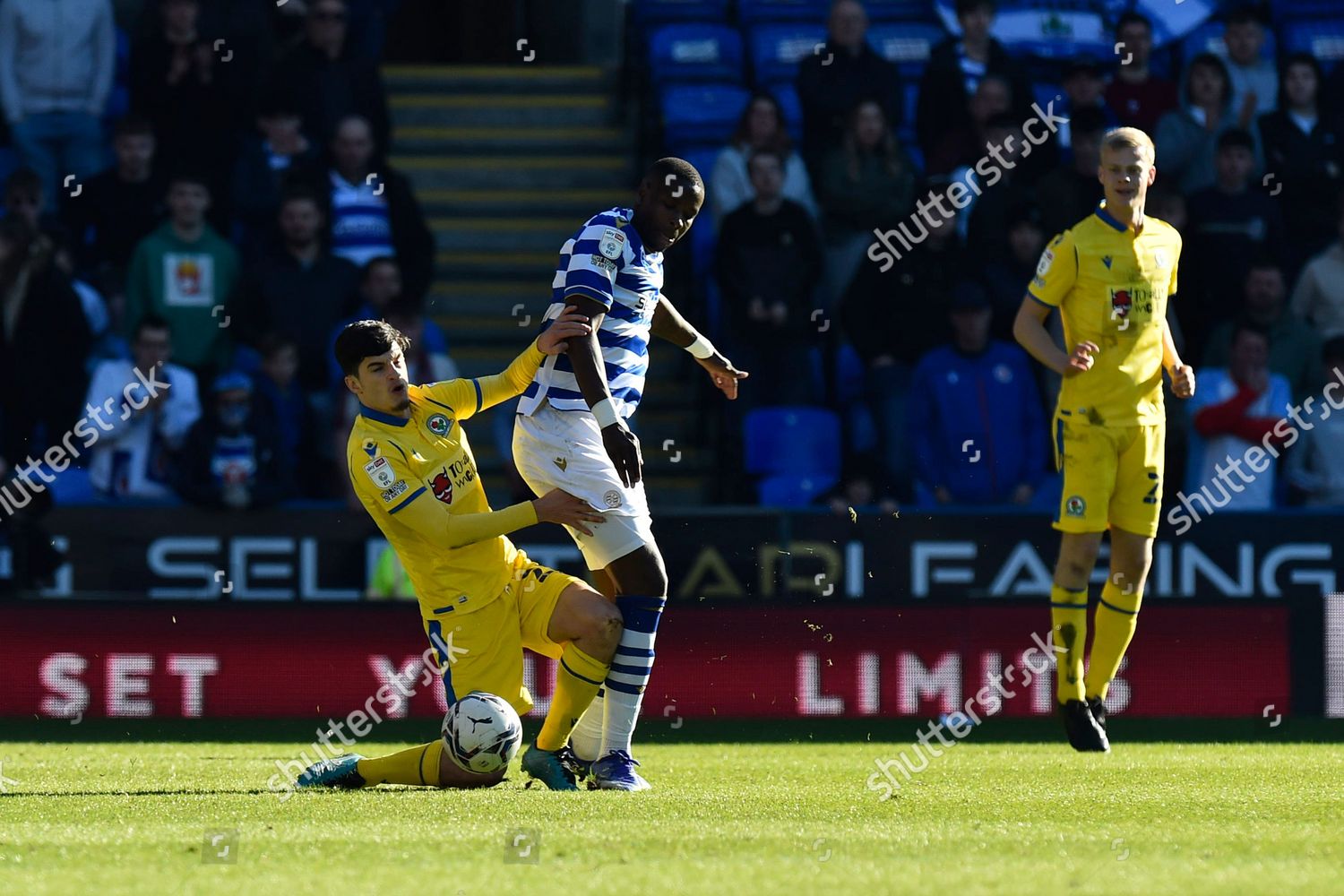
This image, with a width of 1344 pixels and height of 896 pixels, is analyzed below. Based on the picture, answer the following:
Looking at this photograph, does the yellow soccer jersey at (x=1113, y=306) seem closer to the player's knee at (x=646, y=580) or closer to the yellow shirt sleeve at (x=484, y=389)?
the player's knee at (x=646, y=580)

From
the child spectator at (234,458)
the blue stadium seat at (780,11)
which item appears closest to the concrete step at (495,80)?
the blue stadium seat at (780,11)

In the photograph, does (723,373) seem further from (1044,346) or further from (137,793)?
(137,793)

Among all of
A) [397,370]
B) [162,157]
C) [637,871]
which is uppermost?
[162,157]

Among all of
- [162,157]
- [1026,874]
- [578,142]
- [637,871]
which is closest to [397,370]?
[637,871]

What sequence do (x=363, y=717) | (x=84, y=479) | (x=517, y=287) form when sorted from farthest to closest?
(x=517, y=287), (x=84, y=479), (x=363, y=717)

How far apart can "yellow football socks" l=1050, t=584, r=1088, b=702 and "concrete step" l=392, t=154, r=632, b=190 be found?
24.4ft

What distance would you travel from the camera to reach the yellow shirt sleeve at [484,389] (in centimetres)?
671

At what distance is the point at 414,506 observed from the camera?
6.36 metres

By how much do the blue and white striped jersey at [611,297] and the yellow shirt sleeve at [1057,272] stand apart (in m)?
1.82

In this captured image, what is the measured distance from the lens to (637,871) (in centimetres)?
479

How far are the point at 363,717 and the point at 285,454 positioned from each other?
6.01 ft

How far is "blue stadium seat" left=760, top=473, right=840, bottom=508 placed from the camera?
38.0 feet

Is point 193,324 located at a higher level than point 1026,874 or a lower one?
higher

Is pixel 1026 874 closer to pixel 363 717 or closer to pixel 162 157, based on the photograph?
pixel 363 717
